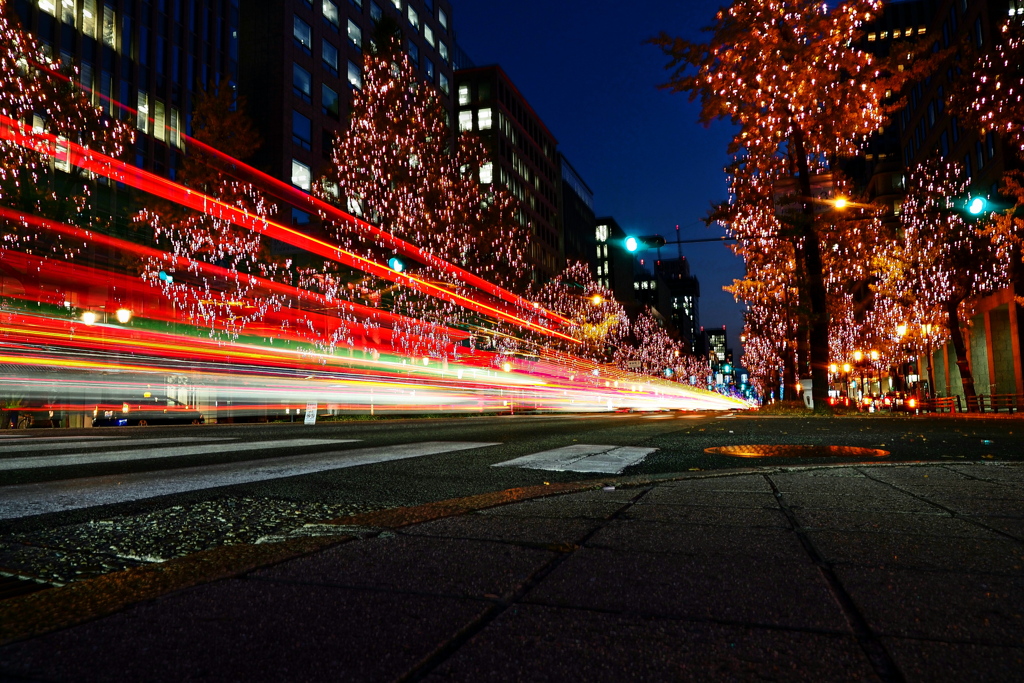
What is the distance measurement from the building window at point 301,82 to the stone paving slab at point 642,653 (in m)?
44.6

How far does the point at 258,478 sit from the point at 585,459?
9.49 ft

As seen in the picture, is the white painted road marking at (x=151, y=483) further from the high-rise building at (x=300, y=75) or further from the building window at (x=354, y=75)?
the building window at (x=354, y=75)

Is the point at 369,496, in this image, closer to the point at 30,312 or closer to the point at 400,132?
the point at 30,312

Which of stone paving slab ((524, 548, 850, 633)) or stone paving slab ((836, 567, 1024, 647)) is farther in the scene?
stone paving slab ((524, 548, 850, 633))

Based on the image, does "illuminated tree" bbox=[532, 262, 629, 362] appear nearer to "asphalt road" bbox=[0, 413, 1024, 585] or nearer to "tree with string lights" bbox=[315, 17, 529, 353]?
"tree with string lights" bbox=[315, 17, 529, 353]

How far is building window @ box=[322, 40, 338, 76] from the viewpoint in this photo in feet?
146

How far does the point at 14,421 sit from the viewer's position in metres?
22.7

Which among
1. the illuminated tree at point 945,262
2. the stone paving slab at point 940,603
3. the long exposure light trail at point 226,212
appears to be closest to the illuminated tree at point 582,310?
the long exposure light trail at point 226,212

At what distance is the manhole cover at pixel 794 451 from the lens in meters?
6.60

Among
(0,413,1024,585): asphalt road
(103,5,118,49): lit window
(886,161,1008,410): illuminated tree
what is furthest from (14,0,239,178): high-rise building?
(0,413,1024,585): asphalt road

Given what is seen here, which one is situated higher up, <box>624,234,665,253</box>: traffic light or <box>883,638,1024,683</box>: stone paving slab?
<box>624,234,665,253</box>: traffic light

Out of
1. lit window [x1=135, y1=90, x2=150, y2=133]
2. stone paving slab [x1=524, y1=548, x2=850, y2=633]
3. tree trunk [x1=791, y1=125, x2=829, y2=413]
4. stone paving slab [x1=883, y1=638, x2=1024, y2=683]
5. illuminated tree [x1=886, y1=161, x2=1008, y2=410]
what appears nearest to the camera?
stone paving slab [x1=883, y1=638, x2=1024, y2=683]

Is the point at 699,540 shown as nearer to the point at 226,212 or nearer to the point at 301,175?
the point at 226,212

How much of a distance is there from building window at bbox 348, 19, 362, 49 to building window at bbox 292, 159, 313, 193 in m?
11.6
